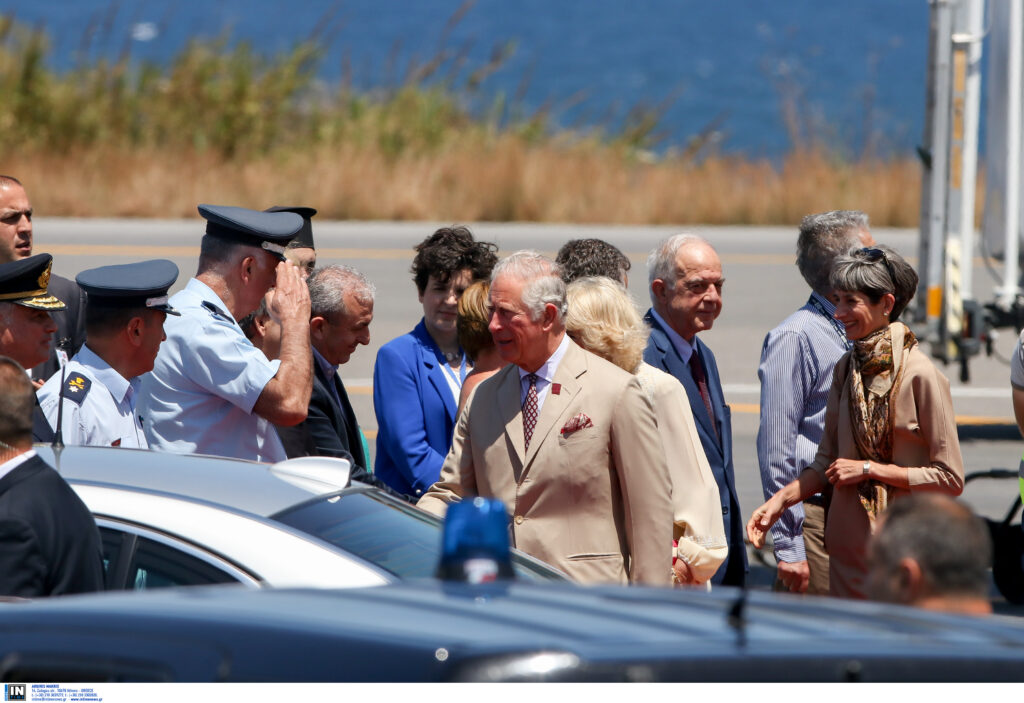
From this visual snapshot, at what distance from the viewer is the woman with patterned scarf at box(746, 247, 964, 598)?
4559 mm

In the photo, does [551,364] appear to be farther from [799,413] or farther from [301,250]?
[301,250]

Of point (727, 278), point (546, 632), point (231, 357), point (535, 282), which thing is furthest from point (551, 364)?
point (727, 278)

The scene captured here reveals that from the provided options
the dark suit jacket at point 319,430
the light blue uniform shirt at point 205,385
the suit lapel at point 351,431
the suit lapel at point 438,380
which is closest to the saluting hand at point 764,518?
the suit lapel at point 438,380

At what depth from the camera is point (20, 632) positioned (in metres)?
2.15

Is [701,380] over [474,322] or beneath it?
beneath

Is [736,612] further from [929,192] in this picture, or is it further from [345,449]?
[929,192]

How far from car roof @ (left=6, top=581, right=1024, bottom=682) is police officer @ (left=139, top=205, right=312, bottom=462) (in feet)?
7.42

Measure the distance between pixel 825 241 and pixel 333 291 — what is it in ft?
6.18

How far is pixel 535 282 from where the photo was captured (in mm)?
4219

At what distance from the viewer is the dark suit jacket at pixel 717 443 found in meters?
4.95

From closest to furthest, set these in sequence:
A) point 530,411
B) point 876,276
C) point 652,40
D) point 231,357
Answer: point 530,411, point 231,357, point 876,276, point 652,40

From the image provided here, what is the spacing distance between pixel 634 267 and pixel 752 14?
90000 mm

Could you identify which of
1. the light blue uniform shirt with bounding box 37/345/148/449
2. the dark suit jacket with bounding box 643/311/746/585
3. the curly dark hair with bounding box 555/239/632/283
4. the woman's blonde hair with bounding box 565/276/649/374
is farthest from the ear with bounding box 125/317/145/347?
the dark suit jacket with bounding box 643/311/746/585
